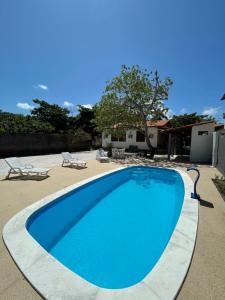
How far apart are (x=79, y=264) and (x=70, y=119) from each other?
30.2 m

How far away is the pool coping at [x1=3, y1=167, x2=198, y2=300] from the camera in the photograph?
86.3 inches

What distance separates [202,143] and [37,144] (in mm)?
16389

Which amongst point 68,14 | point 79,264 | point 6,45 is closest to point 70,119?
point 6,45

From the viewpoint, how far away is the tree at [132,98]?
16.0 metres

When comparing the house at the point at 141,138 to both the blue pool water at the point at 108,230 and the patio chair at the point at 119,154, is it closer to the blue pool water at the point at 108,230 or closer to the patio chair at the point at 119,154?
the patio chair at the point at 119,154

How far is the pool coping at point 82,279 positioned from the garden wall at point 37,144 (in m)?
14.7

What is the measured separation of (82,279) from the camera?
2.47m

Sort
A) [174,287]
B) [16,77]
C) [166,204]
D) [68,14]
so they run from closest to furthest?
[174,287]
[166,204]
[68,14]
[16,77]

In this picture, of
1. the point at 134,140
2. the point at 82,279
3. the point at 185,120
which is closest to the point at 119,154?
the point at 134,140

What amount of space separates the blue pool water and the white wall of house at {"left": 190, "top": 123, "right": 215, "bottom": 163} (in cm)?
818

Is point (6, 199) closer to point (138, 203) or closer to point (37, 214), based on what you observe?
point (37, 214)

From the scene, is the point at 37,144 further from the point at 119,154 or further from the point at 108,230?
the point at 108,230

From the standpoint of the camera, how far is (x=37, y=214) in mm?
4746

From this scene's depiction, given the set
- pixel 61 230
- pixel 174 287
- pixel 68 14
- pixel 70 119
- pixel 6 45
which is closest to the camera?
pixel 174 287
